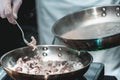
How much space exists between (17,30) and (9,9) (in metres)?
2.09

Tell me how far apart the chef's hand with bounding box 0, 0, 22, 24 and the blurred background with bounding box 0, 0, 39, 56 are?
72.8 inches

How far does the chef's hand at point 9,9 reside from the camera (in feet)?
5.50

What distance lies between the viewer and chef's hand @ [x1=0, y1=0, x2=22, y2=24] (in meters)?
1.68

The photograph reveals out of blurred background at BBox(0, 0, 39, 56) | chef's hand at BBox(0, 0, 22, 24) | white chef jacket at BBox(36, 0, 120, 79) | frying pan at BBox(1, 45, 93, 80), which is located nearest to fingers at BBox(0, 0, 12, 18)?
chef's hand at BBox(0, 0, 22, 24)

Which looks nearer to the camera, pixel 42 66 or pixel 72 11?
pixel 42 66

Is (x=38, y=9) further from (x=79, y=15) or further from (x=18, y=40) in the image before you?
(x=18, y=40)

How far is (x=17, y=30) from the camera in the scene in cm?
376

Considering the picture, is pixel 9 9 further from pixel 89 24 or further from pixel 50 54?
pixel 89 24

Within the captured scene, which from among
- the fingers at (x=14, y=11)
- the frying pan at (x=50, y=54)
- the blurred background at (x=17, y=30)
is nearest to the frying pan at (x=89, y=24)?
the frying pan at (x=50, y=54)

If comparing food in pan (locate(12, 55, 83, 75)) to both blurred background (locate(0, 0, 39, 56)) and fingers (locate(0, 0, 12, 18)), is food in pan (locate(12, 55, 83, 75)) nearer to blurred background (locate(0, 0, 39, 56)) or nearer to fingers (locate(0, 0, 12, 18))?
fingers (locate(0, 0, 12, 18))

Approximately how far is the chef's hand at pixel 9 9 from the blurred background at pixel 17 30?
185 centimetres

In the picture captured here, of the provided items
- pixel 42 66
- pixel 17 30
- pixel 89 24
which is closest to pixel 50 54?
pixel 42 66

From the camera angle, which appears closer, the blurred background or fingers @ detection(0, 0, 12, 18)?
fingers @ detection(0, 0, 12, 18)

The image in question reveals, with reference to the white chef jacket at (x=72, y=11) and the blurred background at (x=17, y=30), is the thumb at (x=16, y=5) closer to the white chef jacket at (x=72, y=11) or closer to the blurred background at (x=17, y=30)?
the white chef jacket at (x=72, y=11)
